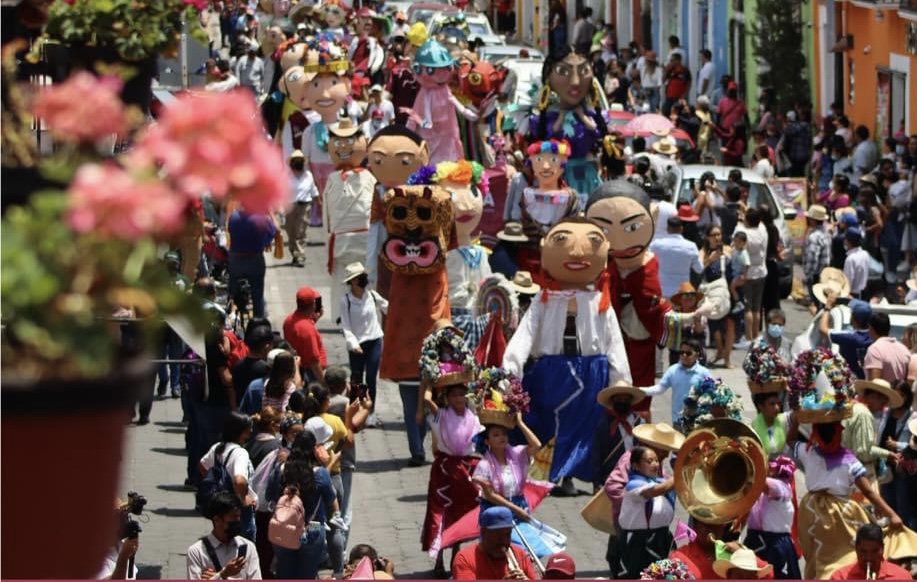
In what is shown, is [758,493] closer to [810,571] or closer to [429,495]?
[810,571]

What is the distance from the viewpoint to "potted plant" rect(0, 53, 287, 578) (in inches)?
93.4

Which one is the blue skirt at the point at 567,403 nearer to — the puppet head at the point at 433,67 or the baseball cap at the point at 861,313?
the baseball cap at the point at 861,313

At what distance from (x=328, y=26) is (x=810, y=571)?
25179 mm

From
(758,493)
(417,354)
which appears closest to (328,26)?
(417,354)

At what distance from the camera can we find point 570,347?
13891 mm

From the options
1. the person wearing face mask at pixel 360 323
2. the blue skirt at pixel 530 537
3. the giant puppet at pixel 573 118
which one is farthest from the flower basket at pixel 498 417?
the giant puppet at pixel 573 118

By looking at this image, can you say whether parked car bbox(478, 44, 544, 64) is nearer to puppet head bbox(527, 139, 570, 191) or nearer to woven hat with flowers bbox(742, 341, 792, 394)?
puppet head bbox(527, 139, 570, 191)

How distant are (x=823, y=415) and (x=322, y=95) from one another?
13.1 m

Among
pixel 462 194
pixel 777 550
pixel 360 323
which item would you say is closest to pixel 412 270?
pixel 360 323

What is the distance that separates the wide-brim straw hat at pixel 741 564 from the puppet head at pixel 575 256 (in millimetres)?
4202

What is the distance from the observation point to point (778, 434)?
12.3 meters

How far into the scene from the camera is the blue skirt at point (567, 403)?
45.4ft

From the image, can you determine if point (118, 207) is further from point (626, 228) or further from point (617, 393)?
point (626, 228)

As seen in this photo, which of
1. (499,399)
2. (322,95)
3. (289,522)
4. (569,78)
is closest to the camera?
(289,522)
